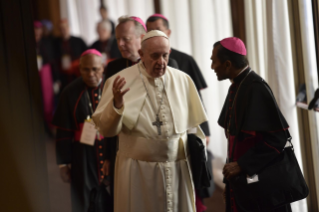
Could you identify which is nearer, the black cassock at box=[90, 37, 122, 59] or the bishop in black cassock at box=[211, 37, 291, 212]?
the bishop in black cassock at box=[211, 37, 291, 212]

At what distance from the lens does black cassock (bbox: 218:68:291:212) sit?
2.23m

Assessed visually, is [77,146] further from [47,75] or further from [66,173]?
[47,75]

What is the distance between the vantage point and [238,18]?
463 cm

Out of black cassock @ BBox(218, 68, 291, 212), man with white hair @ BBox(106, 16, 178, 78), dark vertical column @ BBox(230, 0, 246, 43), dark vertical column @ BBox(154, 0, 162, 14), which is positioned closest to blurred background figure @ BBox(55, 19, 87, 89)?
dark vertical column @ BBox(154, 0, 162, 14)

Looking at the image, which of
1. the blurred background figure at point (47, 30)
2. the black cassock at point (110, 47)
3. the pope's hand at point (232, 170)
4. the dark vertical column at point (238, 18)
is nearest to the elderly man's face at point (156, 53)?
the pope's hand at point (232, 170)

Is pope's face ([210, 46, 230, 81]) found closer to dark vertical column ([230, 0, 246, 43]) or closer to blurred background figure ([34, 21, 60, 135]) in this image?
dark vertical column ([230, 0, 246, 43])

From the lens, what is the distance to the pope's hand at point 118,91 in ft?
7.88

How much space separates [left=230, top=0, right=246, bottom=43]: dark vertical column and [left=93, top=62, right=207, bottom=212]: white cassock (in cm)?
207

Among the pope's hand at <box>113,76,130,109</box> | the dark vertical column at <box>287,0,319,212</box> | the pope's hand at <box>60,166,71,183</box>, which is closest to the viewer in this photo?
the pope's hand at <box>113,76,130,109</box>

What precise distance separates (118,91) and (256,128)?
85 cm

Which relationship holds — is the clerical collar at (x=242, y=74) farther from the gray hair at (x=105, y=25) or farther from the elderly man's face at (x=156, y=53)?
the gray hair at (x=105, y=25)

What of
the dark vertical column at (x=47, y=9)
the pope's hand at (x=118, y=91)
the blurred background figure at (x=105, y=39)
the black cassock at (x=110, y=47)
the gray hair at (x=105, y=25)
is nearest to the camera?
the pope's hand at (x=118, y=91)

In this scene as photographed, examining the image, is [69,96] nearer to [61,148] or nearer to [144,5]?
[61,148]

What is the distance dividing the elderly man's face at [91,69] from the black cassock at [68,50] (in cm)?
559
